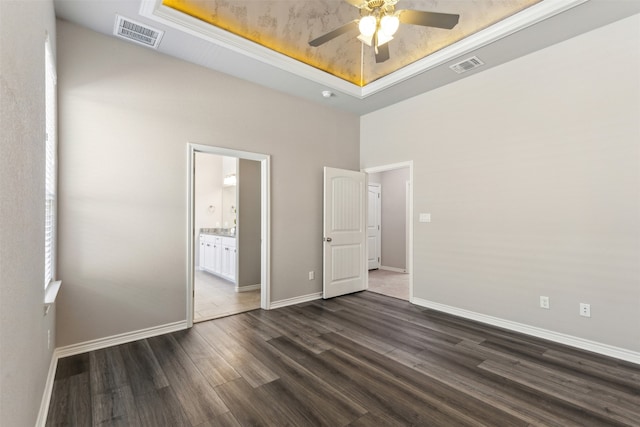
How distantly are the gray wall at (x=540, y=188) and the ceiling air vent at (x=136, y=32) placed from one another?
3.37 m

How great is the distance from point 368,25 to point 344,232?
3.02 m

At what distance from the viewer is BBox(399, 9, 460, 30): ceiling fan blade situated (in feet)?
7.13

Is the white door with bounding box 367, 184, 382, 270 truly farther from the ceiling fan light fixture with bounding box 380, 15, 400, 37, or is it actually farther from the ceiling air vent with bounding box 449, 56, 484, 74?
the ceiling fan light fixture with bounding box 380, 15, 400, 37

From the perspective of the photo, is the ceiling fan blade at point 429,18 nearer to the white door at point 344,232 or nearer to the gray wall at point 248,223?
the white door at point 344,232

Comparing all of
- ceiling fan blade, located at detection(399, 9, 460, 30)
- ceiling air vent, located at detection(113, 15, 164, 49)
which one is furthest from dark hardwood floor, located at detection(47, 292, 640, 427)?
ceiling air vent, located at detection(113, 15, 164, 49)

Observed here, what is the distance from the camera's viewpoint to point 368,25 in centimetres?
236

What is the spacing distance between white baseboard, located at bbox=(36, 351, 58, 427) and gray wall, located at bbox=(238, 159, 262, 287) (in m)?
2.68

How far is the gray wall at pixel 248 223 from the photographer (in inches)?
199

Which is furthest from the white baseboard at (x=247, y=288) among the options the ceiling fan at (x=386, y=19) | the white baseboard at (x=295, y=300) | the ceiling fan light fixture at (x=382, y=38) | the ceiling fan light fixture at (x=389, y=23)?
the ceiling fan light fixture at (x=389, y=23)

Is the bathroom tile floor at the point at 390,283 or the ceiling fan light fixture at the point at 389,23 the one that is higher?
the ceiling fan light fixture at the point at 389,23

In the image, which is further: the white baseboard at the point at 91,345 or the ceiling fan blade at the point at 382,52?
the ceiling fan blade at the point at 382,52

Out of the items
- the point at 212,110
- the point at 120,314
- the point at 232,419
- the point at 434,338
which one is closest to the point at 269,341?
the point at 232,419

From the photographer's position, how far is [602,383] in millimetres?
2268

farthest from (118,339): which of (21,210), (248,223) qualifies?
(248,223)
